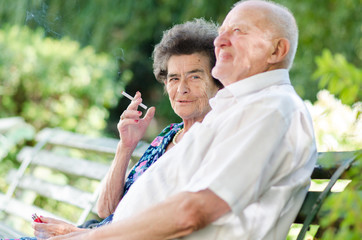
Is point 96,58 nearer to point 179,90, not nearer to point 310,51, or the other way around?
point 310,51

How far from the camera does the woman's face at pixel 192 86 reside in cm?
270

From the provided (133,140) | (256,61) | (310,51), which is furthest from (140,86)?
(256,61)

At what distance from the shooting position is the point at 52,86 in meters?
7.20

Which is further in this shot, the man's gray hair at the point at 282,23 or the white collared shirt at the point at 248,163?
the man's gray hair at the point at 282,23

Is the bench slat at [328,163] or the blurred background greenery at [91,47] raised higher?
the blurred background greenery at [91,47]

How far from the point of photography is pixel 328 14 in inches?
209

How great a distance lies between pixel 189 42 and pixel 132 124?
0.49m

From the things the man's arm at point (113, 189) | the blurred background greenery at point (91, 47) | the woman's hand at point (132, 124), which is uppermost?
the blurred background greenery at point (91, 47)

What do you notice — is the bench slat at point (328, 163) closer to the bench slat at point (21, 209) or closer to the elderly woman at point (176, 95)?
the elderly woman at point (176, 95)

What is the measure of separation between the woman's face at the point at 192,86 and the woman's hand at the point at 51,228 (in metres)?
0.72

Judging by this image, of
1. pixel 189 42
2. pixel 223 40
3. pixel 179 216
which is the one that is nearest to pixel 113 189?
pixel 189 42

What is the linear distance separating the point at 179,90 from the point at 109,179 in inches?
21.8

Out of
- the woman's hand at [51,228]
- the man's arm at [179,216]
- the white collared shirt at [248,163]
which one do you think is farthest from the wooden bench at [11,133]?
the man's arm at [179,216]

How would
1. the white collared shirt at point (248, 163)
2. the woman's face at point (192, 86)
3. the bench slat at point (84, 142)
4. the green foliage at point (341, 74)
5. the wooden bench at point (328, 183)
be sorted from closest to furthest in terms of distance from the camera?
the green foliage at point (341, 74), the white collared shirt at point (248, 163), the wooden bench at point (328, 183), the woman's face at point (192, 86), the bench slat at point (84, 142)
